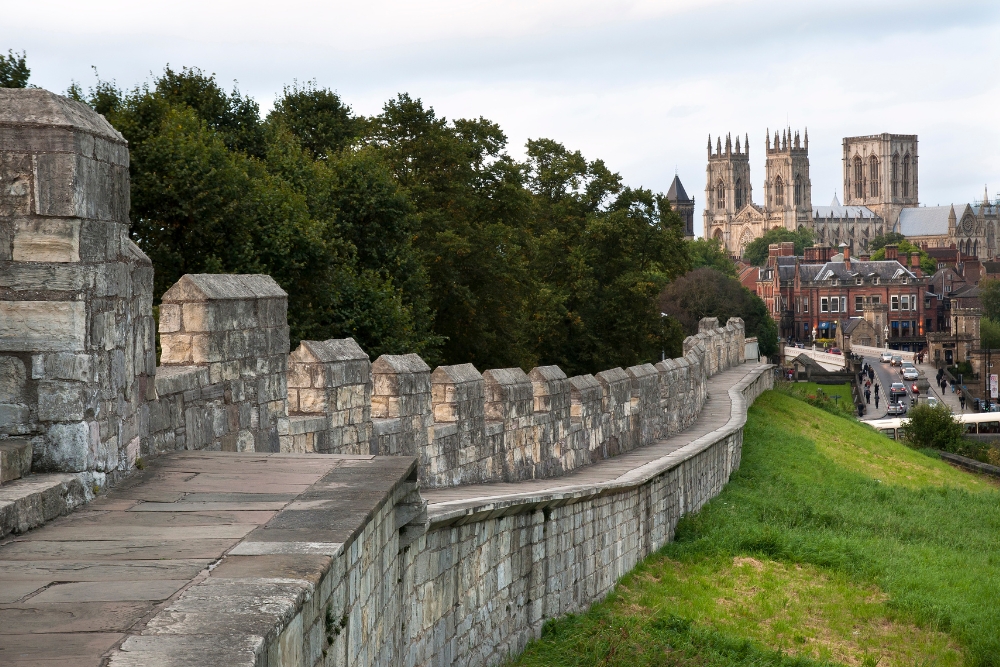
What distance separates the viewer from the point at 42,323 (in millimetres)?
5832

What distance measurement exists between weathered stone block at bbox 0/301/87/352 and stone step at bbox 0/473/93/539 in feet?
1.92

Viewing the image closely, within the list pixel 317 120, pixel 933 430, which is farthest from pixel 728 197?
pixel 317 120

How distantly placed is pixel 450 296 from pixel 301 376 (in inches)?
810

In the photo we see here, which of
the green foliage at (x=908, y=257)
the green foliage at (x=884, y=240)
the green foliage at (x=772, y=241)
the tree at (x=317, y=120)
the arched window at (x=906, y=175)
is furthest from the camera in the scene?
the arched window at (x=906, y=175)

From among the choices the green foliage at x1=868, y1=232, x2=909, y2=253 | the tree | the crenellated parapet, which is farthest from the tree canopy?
the green foliage at x1=868, y1=232, x2=909, y2=253

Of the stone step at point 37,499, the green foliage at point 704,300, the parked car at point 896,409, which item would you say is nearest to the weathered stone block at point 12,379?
the stone step at point 37,499

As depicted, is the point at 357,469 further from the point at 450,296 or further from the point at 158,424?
the point at 450,296

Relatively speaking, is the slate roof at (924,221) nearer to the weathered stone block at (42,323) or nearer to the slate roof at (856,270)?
the slate roof at (856,270)

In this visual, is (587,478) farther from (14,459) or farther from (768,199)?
(768,199)

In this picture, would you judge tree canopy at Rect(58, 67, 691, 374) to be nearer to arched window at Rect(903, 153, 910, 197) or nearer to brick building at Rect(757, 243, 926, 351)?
brick building at Rect(757, 243, 926, 351)

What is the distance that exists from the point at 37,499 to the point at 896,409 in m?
62.7

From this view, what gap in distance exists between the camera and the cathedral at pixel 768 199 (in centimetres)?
18725

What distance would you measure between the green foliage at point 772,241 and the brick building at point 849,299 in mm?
44373

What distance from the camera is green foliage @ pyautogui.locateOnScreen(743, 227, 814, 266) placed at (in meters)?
164
